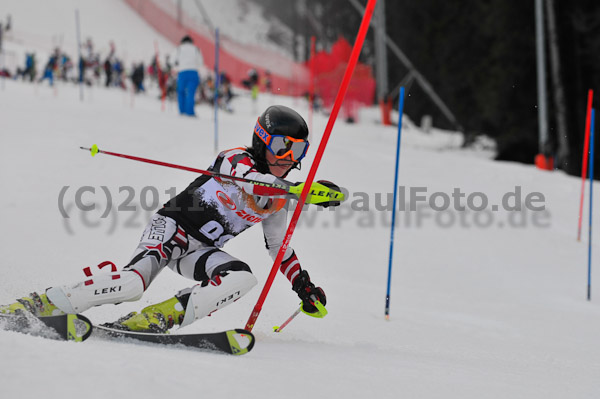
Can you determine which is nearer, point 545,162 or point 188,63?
point 188,63

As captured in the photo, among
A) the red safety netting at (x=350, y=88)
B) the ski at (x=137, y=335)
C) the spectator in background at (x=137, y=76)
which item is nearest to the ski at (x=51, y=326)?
the ski at (x=137, y=335)

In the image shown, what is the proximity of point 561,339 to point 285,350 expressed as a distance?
274 cm

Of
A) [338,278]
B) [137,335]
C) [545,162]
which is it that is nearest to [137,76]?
[545,162]

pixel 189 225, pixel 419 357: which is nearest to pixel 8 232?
pixel 189 225

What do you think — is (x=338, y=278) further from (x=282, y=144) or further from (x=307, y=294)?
(x=282, y=144)

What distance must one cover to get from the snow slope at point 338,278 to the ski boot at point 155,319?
0.32m

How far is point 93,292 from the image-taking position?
2.92 metres

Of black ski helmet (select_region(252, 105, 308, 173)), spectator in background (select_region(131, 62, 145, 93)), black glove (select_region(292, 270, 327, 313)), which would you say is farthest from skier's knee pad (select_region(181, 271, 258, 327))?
spectator in background (select_region(131, 62, 145, 93))

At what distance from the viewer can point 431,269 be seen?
675 centimetres

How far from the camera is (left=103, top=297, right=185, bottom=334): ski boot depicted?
117 inches

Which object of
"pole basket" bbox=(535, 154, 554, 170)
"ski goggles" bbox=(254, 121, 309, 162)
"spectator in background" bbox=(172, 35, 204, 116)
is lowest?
"ski goggles" bbox=(254, 121, 309, 162)

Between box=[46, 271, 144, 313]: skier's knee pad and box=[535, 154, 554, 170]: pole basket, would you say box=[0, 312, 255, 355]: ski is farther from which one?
box=[535, 154, 554, 170]: pole basket

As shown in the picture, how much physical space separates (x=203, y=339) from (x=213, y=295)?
0.29 meters

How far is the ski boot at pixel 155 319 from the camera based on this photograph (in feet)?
9.77
